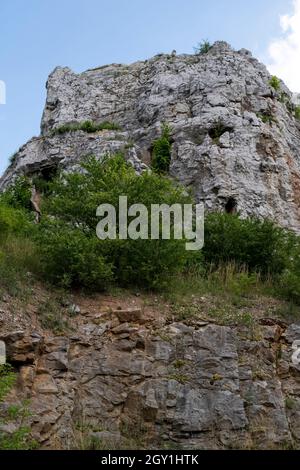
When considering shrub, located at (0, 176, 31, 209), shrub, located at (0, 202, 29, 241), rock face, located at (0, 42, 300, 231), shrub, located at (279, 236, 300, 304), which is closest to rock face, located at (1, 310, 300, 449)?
shrub, located at (279, 236, 300, 304)

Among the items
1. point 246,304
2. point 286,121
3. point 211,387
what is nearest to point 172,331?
point 211,387

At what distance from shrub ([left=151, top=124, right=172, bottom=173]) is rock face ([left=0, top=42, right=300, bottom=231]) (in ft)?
0.87

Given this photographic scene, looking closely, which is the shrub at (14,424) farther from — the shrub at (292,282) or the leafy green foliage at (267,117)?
the leafy green foliage at (267,117)

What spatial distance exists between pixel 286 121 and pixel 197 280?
1345 cm

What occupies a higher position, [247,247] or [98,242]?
[98,242]

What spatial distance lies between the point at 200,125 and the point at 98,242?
10.7 m

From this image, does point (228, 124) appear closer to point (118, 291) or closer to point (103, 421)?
point (118, 291)

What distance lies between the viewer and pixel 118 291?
10375 millimetres

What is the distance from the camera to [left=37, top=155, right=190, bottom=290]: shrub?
10.0 metres

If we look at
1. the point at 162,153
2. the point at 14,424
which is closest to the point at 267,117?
the point at 162,153

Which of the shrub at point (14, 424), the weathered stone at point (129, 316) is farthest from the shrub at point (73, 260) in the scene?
the shrub at point (14, 424)

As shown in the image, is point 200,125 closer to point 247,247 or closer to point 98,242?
point 247,247

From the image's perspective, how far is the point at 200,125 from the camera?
20.0 m

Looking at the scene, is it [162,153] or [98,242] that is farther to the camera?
[162,153]
